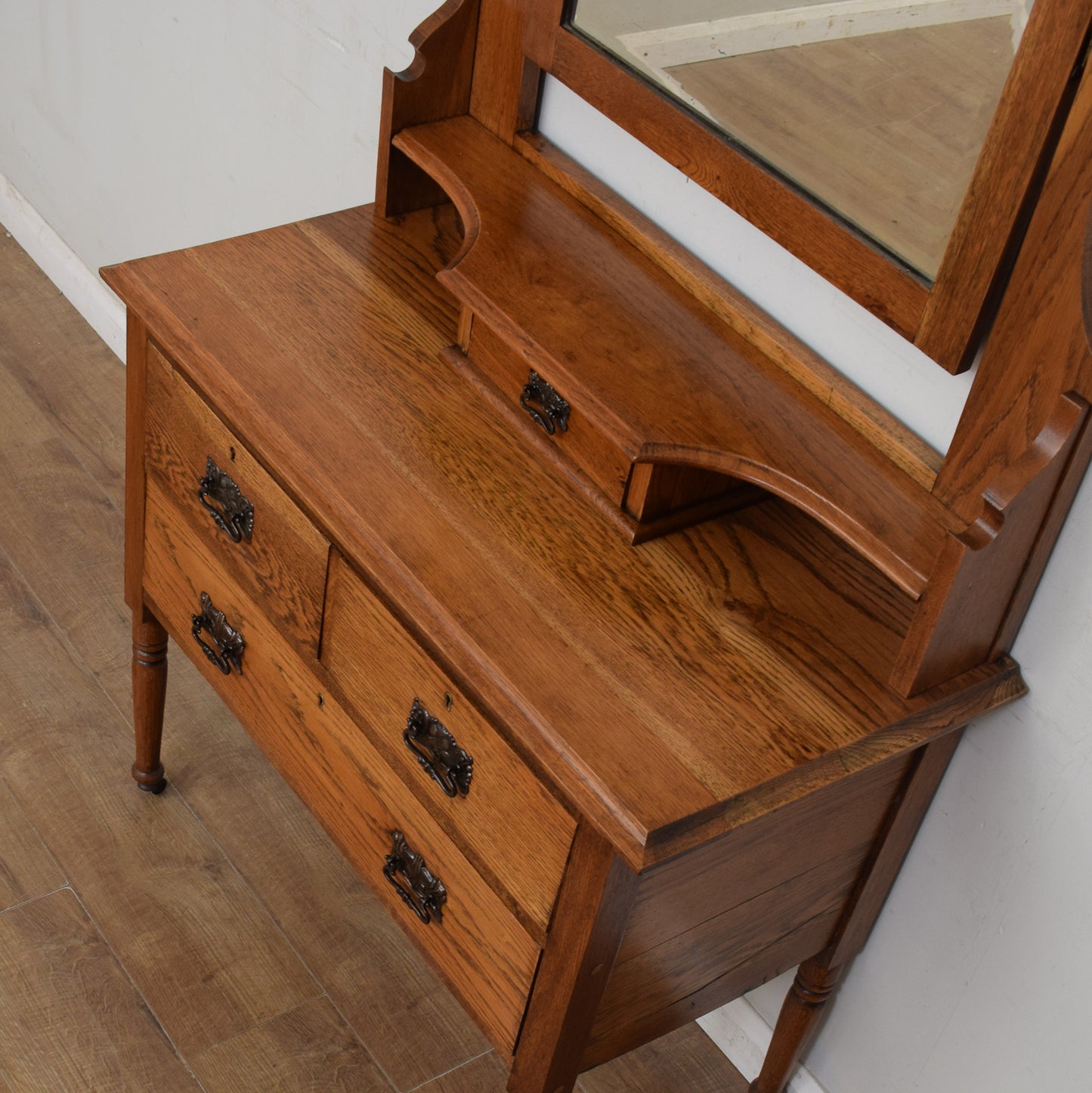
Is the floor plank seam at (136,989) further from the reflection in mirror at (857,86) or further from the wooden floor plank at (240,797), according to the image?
the reflection in mirror at (857,86)

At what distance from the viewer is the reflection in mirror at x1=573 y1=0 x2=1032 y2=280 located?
3.48ft

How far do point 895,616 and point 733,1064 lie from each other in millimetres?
807

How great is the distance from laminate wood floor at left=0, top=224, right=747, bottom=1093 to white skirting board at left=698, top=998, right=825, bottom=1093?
0.8 inches

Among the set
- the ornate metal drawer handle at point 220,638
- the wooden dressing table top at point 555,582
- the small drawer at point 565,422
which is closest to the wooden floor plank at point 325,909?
the ornate metal drawer handle at point 220,638

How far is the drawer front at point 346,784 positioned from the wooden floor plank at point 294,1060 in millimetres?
361

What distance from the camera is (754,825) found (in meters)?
1.20

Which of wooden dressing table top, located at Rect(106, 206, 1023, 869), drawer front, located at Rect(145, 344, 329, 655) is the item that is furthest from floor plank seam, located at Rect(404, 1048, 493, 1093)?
wooden dressing table top, located at Rect(106, 206, 1023, 869)

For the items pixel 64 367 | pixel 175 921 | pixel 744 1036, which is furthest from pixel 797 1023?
pixel 64 367

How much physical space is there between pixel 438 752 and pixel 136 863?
2.62ft

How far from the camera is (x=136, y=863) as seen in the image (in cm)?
190

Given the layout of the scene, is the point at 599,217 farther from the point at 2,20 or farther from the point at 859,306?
the point at 2,20

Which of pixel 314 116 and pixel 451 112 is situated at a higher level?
pixel 451 112

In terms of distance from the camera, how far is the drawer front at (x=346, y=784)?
1.31 m

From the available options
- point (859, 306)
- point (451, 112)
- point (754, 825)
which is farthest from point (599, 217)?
point (754, 825)
